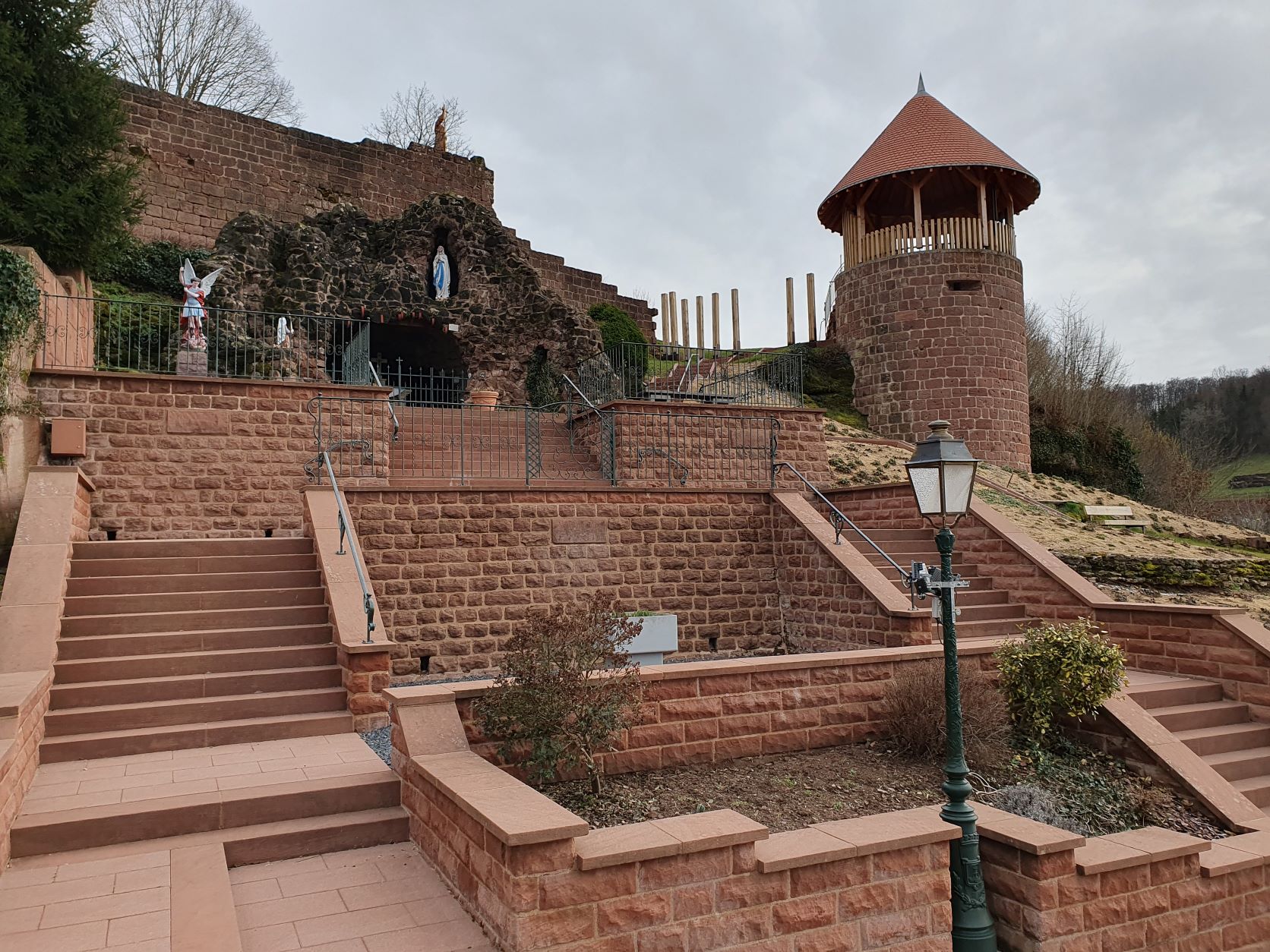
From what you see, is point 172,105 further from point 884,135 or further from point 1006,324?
point 1006,324

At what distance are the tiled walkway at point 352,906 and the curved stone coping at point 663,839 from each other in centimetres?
64

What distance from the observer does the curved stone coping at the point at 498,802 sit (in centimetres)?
366

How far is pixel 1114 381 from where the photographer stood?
90.2ft

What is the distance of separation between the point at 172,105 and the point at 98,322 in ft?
30.6

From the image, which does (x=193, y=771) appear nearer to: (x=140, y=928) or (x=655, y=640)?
(x=140, y=928)

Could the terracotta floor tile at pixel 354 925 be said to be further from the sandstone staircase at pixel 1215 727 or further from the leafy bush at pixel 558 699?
the sandstone staircase at pixel 1215 727

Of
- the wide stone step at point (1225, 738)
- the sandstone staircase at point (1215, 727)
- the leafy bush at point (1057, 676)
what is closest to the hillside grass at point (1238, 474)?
the sandstone staircase at point (1215, 727)

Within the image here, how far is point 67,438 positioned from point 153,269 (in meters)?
9.49

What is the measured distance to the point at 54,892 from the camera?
4.17 metres

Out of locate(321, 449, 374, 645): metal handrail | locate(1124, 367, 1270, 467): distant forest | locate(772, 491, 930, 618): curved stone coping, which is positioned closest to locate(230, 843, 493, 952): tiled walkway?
locate(321, 449, 374, 645): metal handrail

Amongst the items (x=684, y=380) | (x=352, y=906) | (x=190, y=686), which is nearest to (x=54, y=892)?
(x=352, y=906)

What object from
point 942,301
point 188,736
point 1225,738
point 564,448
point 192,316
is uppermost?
point 942,301

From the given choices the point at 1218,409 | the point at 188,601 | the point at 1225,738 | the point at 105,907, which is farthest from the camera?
the point at 1218,409

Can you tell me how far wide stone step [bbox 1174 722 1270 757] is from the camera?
745 cm
